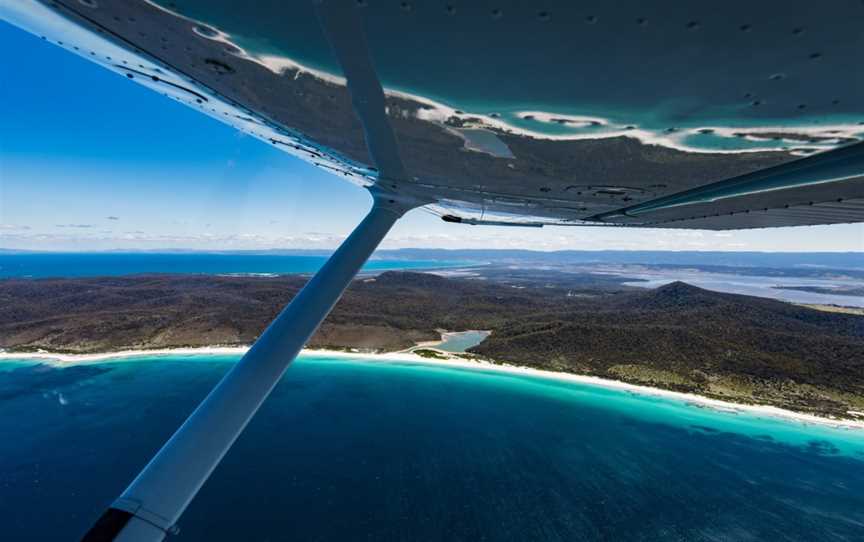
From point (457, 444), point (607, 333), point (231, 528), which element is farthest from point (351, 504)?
point (607, 333)

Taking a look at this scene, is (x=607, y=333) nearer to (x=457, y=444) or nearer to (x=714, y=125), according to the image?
(x=457, y=444)

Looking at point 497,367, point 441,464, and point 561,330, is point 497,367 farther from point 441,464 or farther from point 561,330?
point 441,464

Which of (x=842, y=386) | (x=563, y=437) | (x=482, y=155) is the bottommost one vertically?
(x=563, y=437)

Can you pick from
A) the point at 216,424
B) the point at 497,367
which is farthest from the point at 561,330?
the point at 216,424

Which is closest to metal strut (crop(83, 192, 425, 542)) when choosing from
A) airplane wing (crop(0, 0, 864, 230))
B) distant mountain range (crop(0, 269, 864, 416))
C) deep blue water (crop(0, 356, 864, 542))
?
airplane wing (crop(0, 0, 864, 230))

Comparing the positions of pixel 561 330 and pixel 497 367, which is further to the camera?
pixel 561 330

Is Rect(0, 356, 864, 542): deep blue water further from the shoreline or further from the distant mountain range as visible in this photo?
the distant mountain range
